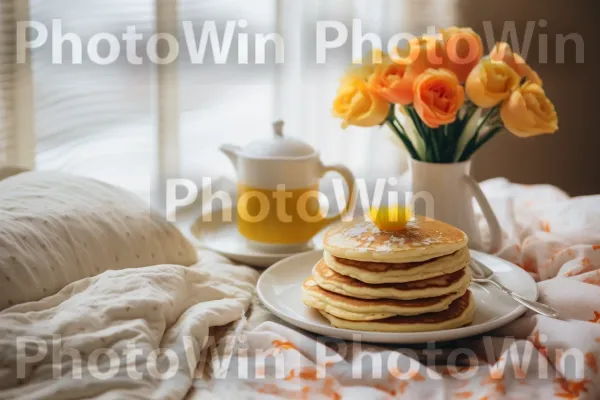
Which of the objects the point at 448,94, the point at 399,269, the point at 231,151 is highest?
the point at 448,94

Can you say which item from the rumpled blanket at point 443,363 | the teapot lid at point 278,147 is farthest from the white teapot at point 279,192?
the rumpled blanket at point 443,363

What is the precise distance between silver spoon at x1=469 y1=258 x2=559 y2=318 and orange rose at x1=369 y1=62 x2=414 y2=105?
0.95 ft

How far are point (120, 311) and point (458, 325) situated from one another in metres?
0.42

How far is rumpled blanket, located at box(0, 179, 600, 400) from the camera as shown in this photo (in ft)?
2.55

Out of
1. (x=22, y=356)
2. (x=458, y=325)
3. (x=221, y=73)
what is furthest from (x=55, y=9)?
(x=458, y=325)

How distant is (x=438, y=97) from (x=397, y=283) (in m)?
Answer: 0.37

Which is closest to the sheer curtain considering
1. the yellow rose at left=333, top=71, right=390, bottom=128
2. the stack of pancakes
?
the yellow rose at left=333, top=71, right=390, bottom=128

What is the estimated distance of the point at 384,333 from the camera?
0.89 metres

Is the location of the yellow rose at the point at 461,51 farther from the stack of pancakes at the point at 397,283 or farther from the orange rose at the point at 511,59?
the stack of pancakes at the point at 397,283

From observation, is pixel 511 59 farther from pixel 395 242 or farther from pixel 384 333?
pixel 384 333

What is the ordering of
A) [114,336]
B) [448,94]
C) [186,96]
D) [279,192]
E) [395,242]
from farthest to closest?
[186,96] → [279,192] → [448,94] → [395,242] → [114,336]

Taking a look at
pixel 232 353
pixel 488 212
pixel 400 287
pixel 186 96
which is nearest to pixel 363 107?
pixel 488 212

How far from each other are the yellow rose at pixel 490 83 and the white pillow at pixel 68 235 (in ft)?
1.75

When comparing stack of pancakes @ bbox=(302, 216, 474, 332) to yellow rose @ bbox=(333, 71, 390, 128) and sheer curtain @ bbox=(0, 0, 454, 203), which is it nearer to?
yellow rose @ bbox=(333, 71, 390, 128)
